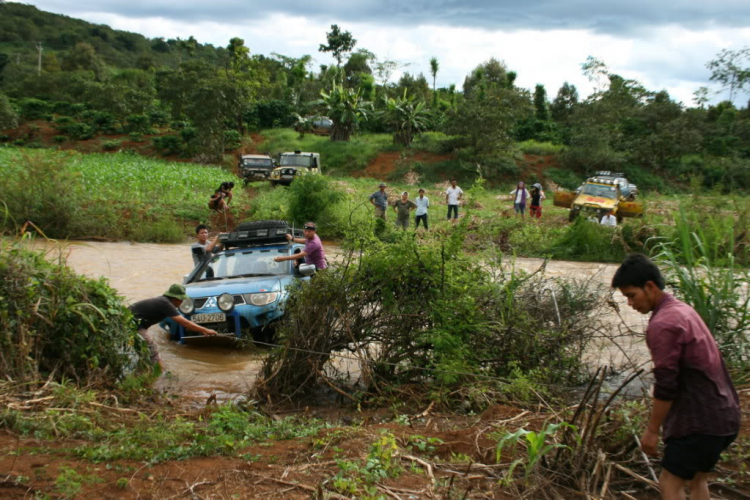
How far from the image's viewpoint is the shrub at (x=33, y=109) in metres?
52.8

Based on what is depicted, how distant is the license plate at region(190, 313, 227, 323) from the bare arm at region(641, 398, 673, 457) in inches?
242

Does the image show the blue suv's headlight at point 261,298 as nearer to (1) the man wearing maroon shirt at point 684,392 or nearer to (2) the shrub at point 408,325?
(2) the shrub at point 408,325

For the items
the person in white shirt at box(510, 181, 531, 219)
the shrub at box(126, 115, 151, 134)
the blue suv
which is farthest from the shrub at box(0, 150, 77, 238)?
the shrub at box(126, 115, 151, 134)

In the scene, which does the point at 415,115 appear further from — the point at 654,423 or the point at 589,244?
the point at 654,423

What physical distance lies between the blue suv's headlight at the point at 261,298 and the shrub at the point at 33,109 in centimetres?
5295

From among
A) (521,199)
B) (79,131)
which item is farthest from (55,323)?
(79,131)

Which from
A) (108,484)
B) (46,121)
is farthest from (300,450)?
(46,121)

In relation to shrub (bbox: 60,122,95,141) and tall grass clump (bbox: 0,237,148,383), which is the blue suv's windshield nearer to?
tall grass clump (bbox: 0,237,148,383)

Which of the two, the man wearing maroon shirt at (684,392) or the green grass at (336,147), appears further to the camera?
the green grass at (336,147)

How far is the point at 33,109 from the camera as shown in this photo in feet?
175

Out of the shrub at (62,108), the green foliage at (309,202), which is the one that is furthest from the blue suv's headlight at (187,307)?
the shrub at (62,108)

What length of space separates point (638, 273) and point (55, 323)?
5.52m

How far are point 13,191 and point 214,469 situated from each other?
16.9 metres

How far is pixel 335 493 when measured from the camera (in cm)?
378
